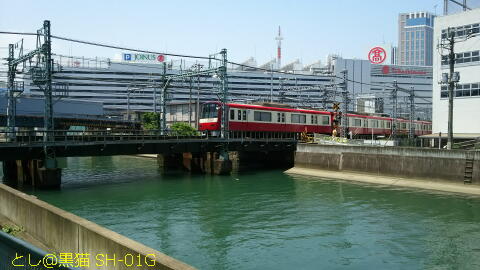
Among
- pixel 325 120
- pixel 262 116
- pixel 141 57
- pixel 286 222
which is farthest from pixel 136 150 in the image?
pixel 141 57

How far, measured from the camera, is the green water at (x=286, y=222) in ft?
46.3

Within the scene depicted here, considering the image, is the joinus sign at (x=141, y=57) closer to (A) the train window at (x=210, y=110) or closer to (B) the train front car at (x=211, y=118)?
(A) the train window at (x=210, y=110)

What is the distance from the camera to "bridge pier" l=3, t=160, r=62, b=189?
28431 mm

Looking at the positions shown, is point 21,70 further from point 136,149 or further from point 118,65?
point 118,65

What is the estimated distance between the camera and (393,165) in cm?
3434

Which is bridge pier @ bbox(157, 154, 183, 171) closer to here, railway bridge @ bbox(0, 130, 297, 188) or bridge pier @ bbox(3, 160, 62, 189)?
railway bridge @ bbox(0, 130, 297, 188)

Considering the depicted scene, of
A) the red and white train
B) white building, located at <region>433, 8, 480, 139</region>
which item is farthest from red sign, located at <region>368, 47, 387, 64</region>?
white building, located at <region>433, 8, 480, 139</region>

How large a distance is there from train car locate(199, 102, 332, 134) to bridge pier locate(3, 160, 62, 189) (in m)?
15.4

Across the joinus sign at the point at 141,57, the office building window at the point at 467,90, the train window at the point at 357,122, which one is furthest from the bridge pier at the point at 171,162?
the joinus sign at the point at 141,57

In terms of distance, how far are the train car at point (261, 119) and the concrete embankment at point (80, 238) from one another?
2859cm

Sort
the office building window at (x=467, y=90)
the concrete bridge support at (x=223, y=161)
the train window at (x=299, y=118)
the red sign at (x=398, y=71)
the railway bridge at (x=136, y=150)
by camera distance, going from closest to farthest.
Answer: the railway bridge at (x=136, y=150) < the concrete bridge support at (x=223, y=161) < the office building window at (x=467, y=90) < the train window at (x=299, y=118) < the red sign at (x=398, y=71)

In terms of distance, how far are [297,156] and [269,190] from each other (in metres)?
13.7

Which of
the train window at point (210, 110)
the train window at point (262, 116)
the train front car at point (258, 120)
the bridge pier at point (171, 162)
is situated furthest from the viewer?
the bridge pier at point (171, 162)

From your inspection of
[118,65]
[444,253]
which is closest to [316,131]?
[444,253]
